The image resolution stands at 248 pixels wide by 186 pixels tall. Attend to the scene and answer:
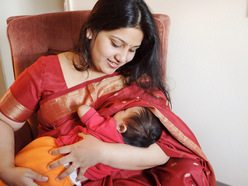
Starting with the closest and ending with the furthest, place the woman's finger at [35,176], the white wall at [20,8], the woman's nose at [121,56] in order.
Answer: the woman's finger at [35,176] → the woman's nose at [121,56] → the white wall at [20,8]

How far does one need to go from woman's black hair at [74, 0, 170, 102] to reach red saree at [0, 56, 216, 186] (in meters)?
0.11

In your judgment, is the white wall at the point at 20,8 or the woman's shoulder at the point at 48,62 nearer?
the woman's shoulder at the point at 48,62

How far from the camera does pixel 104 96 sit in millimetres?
1034

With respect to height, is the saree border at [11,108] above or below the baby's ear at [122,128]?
above

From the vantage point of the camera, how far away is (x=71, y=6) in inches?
60.7

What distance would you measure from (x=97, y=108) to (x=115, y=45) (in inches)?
12.0

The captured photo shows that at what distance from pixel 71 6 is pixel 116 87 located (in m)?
0.80

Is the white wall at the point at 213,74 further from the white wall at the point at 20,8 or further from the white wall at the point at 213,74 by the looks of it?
the white wall at the point at 20,8

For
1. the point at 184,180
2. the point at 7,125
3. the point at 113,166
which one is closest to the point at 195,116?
the point at 184,180

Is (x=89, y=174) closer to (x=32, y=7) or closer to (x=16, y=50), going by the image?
(x=16, y=50)

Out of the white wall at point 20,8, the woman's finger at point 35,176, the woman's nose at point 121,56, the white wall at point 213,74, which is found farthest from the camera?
the white wall at point 20,8

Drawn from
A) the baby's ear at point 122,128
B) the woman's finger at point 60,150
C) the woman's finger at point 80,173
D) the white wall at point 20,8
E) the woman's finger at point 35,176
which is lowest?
the woman's finger at point 80,173

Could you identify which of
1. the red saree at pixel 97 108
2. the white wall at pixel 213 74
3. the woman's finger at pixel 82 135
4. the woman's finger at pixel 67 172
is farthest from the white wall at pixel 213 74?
the woman's finger at pixel 67 172

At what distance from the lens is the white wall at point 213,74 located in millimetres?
1168
